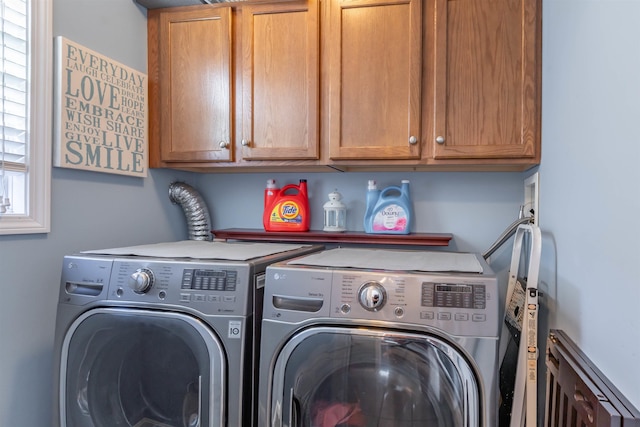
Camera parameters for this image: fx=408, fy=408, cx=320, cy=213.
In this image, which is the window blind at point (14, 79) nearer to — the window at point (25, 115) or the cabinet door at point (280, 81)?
the window at point (25, 115)

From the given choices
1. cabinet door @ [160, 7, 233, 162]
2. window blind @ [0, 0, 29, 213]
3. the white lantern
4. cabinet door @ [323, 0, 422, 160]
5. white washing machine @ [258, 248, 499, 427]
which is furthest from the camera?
the white lantern

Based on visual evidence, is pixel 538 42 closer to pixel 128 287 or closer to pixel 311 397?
pixel 311 397

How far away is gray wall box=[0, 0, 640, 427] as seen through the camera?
0.95 m

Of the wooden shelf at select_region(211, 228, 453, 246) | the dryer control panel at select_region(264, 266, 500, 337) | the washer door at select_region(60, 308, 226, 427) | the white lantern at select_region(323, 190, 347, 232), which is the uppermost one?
the white lantern at select_region(323, 190, 347, 232)

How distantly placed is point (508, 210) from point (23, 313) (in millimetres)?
2222

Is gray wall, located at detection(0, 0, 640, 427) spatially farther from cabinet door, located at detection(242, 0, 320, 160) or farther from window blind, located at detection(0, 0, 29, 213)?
cabinet door, located at detection(242, 0, 320, 160)

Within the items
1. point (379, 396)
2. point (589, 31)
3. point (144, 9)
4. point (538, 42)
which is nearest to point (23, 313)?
point (379, 396)

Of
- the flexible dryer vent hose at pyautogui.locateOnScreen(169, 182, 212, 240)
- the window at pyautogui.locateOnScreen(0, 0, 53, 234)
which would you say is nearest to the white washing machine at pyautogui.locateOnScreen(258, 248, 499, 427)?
the window at pyautogui.locateOnScreen(0, 0, 53, 234)

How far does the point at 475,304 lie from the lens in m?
1.18

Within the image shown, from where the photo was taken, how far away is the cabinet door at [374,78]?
186cm

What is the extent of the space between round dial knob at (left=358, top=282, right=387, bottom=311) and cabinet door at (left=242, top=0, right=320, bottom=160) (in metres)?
0.92

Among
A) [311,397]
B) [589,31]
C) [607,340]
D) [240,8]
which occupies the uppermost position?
[240,8]

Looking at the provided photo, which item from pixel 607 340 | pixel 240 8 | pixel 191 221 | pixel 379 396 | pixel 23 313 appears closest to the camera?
pixel 607 340

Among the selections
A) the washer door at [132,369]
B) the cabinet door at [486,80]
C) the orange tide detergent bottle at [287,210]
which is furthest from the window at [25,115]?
the cabinet door at [486,80]
